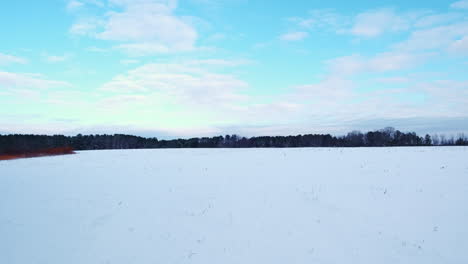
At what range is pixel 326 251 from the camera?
7242 millimetres

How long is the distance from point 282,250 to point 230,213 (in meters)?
3.07

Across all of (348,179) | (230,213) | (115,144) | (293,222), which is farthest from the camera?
(115,144)

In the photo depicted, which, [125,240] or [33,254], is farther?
[125,240]

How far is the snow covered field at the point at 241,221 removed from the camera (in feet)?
23.4

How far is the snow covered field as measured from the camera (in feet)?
23.4

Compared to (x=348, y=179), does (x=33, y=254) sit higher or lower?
lower

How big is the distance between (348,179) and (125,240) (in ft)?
40.9

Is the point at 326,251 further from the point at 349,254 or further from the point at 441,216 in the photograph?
the point at 441,216

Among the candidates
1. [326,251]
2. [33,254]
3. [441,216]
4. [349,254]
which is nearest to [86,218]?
[33,254]

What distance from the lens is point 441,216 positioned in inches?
369

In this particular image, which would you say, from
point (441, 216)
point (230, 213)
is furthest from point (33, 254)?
point (441, 216)

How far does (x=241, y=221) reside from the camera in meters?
9.23

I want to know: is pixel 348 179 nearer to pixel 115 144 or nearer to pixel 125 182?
pixel 125 182

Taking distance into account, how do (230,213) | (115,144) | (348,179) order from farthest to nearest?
(115,144), (348,179), (230,213)
